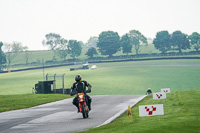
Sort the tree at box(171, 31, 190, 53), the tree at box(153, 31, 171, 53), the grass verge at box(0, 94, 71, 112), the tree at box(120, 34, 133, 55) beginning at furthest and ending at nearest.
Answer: the tree at box(120, 34, 133, 55)
the tree at box(153, 31, 171, 53)
the tree at box(171, 31, 190, 53)
the grass verge at box(0, 94, 71, 112)

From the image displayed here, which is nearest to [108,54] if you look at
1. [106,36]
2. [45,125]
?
[106,36]

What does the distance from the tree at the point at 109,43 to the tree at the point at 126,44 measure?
2335 millimetres

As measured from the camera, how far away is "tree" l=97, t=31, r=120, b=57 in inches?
7037

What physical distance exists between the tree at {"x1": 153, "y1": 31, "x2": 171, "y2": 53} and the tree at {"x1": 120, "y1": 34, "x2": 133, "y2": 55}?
42.4 ft

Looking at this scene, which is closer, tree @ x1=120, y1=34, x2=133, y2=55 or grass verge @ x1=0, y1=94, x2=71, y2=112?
grass verge @ x1=0, y1=94, x2=71, y2=112

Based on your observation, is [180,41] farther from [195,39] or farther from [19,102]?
[19,102]

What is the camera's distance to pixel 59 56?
19538cm

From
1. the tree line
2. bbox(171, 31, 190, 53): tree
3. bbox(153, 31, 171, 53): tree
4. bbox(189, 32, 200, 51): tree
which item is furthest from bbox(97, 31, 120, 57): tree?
bbox(189, 32, 200, 51): tree

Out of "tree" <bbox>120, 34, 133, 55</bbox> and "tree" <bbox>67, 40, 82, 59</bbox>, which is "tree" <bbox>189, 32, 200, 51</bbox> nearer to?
"tree" <bbox>120, 34, 133, 55</bbox>

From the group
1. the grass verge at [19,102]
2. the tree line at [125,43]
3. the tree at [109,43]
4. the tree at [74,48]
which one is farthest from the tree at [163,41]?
the grass verge at [19,102]

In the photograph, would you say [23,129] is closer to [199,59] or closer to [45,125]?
[45,125]

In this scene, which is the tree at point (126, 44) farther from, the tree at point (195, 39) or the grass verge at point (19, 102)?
the grass verge at point (19, 102)

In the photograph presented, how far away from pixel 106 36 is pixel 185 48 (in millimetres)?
40725

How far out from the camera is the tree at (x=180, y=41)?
556ft
